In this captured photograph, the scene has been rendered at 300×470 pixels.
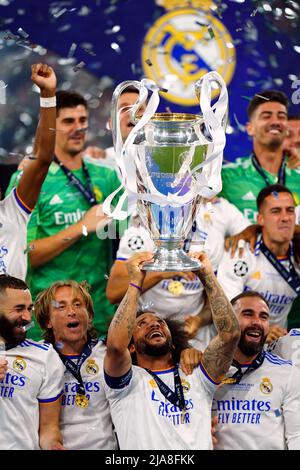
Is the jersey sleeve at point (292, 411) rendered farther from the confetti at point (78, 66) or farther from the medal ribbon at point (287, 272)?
the confetti at point (78, 66)

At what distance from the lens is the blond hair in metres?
4.80

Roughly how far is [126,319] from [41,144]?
3.04 ft

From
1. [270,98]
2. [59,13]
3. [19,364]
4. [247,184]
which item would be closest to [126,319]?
[19,364]

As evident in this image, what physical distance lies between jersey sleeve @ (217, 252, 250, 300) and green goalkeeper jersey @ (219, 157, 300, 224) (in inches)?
12.6

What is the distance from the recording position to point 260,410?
4785mm

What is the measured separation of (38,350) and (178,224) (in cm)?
98

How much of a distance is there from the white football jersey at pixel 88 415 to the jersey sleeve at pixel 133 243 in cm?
51

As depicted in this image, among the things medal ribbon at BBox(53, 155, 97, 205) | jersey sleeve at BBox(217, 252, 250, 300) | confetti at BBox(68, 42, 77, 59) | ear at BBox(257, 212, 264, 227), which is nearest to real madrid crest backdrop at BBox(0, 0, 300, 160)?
confetti at BBox(68, 42, 77, 59)

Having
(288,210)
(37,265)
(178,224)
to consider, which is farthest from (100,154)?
(178,224)

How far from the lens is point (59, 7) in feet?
16.4

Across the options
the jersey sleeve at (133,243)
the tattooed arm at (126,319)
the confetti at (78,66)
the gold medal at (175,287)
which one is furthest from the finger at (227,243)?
the confetti at (78,66)

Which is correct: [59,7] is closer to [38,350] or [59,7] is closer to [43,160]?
[43,160]

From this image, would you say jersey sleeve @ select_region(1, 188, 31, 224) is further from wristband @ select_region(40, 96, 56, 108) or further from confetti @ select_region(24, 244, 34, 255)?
wristband @ select_region(40, 96, 56, 108)
